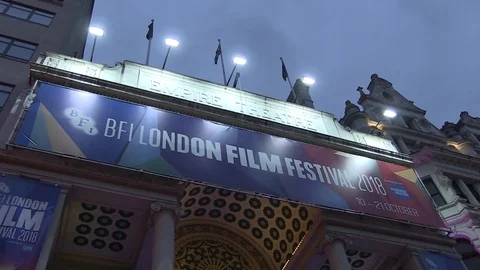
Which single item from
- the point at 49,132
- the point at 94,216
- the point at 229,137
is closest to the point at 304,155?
the point at 229,137

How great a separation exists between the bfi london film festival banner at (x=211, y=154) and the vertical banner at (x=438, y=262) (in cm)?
144

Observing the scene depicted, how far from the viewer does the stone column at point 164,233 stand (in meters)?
15.2

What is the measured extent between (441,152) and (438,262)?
11742 millimetres

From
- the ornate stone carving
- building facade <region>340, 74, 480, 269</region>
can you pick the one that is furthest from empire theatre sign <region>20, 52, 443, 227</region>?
building facade <region>340, 74, 480, 269</region>

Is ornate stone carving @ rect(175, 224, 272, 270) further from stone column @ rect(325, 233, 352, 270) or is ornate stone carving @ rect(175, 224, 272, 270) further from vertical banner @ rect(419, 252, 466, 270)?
vertical banner @ rect(419, 252, 466, 270)

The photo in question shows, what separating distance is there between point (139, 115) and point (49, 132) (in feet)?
12.5

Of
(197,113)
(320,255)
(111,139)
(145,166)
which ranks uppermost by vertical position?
(197,113)

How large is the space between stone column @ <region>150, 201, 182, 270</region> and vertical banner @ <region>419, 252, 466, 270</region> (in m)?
10.5

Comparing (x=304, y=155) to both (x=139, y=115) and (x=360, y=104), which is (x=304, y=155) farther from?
(x=360, y=104)

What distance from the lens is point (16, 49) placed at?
76.2ft

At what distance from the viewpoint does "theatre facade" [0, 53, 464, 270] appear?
16250 mm

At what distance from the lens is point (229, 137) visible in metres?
20.8

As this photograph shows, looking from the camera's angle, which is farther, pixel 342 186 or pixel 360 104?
pixel 360 104

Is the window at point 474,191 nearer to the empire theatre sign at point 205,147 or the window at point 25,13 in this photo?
the empire theatre sign at point 205,147
